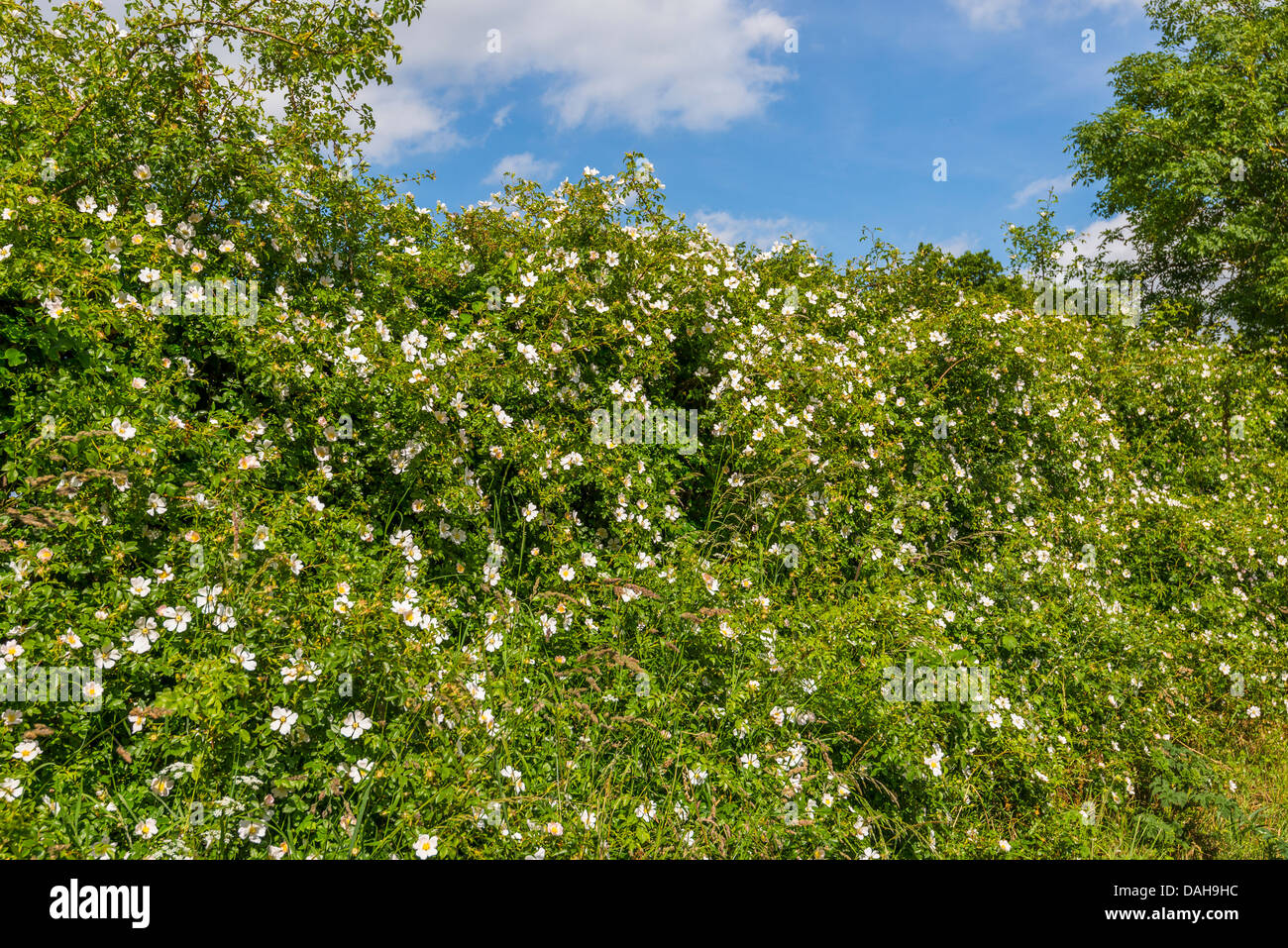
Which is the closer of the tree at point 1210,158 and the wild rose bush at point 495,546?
Answer: the wild rose bush at point 495,546

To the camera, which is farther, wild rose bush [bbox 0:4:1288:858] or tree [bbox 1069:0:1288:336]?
tree [bbox 1069:0:1288:336]

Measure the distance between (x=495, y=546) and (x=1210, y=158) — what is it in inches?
538

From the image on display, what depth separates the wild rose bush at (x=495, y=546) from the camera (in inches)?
87.7

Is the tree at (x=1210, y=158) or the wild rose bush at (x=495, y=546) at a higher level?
the tree at (x=1210, y=158)

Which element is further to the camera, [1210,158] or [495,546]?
[1210,158]

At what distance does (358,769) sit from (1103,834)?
3292 mm

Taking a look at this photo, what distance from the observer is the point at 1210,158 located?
11.6 metres

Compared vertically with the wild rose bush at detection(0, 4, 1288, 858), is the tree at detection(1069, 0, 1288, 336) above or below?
above

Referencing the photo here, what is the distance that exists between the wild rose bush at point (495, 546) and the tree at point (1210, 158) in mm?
9866

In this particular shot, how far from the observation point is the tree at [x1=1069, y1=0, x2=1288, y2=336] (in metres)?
11.6

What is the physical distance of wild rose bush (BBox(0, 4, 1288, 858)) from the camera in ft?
7.30

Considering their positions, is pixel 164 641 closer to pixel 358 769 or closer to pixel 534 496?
pixel 358 769

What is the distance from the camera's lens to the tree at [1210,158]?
38.2 feet

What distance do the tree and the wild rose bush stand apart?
388 inches
